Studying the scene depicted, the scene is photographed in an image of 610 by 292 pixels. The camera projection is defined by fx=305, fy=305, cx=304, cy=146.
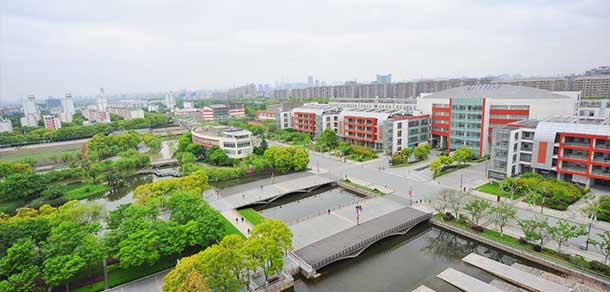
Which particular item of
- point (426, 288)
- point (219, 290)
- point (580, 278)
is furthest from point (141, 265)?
point (580, 278)

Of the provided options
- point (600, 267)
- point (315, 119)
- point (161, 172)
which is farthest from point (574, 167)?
point (161, 172)

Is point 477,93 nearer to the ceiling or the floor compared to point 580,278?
nearer to the ceiling

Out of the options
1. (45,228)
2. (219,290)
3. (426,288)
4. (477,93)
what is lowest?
(426,288)

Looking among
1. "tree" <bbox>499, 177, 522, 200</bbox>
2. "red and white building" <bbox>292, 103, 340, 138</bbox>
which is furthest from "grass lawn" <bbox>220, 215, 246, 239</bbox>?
"red and white building" <bbox>292, 103, 340, 138</bbox>

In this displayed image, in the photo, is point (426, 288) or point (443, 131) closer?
point (426, 288)

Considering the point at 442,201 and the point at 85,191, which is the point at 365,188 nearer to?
the point at 442,201

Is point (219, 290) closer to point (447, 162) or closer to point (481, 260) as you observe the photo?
point (481, 260)

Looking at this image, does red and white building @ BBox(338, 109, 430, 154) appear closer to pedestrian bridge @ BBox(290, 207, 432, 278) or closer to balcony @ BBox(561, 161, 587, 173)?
balcony @ BBox(561, 161, 587, 173)

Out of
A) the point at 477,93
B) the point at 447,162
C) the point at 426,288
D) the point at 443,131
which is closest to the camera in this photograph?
the point at 426,288
